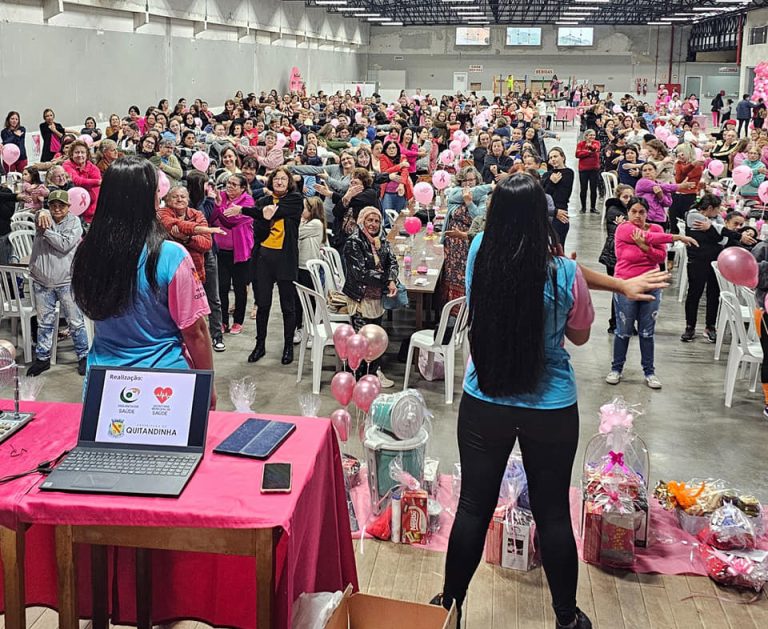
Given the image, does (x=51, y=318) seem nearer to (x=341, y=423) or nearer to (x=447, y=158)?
(x=341, y=423)

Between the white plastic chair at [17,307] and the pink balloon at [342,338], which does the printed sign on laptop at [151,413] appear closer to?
the pink balloon at [342,338]

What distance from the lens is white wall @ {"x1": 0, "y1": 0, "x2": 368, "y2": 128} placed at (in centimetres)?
1404

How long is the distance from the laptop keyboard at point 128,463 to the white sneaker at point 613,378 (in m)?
4.23

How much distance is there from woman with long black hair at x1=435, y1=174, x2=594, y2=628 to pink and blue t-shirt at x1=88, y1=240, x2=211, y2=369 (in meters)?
0.86

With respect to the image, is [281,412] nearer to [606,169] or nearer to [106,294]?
[106,294]

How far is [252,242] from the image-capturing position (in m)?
6.70

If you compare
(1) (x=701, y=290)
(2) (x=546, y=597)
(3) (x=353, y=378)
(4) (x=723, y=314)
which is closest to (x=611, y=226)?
(1) (x=701, y=290)

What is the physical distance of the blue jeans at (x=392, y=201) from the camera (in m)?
9.66

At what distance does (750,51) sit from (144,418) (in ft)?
100

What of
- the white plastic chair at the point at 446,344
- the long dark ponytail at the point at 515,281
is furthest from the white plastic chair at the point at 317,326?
the long dark ponytail at the point at 515,281

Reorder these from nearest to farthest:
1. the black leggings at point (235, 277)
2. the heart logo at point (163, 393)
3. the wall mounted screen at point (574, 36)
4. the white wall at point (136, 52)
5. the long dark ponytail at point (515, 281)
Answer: the heart logo at point (163, 393), the long dark ponytail at point (515, 281), the black leggings at point (235, 277), the white wall at point (136, 52), the wall mounted screen at point (574, 36)

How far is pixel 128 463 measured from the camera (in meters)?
2.31

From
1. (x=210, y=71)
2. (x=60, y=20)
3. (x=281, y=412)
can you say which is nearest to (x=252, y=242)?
(x=281, y=412)

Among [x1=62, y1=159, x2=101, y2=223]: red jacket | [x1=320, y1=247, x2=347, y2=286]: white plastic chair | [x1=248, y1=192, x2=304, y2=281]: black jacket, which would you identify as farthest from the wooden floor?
[x1=62, y1=159, x2=101, y2=223]: red jacket
